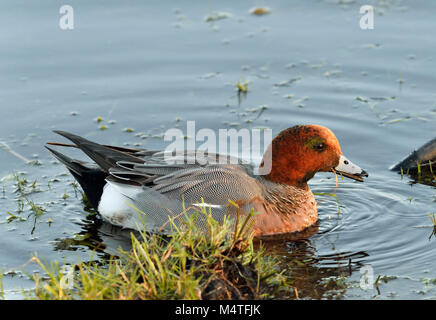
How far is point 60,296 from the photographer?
15.0 feet

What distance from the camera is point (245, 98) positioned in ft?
29.3

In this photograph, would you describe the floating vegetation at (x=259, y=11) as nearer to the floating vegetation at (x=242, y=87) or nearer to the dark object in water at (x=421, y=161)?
the floating vegetation at (x=242, y=87)

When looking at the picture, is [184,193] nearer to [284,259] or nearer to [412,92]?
[284,259]

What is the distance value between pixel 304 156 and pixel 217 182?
800mm

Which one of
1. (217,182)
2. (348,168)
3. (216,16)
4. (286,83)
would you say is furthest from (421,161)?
(216,16)

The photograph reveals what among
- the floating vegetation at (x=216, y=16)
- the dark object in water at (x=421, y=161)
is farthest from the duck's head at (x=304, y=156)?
the floating vegetation at (x=216, y=16)

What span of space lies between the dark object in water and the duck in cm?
103

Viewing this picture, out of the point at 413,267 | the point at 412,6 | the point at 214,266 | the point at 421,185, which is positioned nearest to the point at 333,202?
the point at 421,185

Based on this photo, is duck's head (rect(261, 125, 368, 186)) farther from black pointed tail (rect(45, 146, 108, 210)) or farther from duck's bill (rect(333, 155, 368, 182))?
black pointed tail (rect(45, 146, 108, 210))

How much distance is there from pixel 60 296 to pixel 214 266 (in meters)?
1.01

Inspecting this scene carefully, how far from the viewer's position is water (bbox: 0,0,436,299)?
6.30 metres

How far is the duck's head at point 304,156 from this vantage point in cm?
658

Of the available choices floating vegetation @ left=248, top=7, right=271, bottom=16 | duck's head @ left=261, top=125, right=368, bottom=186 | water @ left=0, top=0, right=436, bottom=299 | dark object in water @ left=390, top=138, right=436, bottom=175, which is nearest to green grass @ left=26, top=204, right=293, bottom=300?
water @ left=0, top=0, right=436, bottom=299

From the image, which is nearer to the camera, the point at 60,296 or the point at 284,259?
the point at 60,296
